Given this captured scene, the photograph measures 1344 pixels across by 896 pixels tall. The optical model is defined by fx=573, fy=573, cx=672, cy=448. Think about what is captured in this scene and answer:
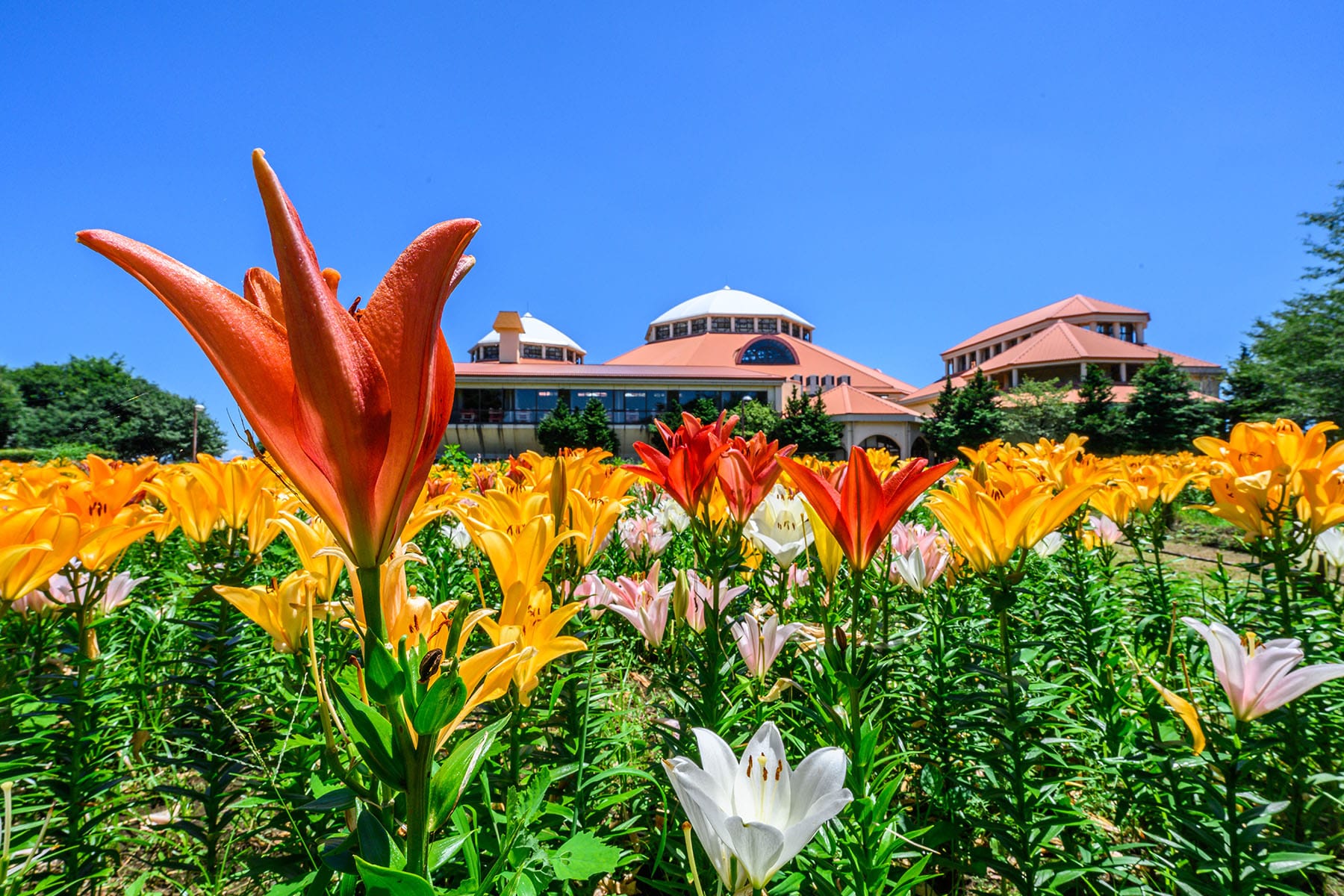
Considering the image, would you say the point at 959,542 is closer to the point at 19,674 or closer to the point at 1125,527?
the point at 1125,527

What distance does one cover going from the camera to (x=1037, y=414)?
2239 centimetres

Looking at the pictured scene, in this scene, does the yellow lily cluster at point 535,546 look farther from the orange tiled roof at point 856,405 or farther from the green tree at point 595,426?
the orange tiled roof at point 856,405

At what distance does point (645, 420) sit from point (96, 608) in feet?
79.1

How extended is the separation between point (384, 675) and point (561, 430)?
2333cm

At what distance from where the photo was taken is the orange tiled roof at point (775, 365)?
35.6 metres

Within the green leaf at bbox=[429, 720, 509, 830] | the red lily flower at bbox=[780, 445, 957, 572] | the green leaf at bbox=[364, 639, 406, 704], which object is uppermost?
the red lily flower at bbox=[780, 445, 957, 572]

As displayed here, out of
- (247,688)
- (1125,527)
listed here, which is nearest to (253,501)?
(247,688)

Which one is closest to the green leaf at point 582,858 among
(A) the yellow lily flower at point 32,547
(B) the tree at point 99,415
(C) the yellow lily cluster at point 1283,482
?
(A) the yellow lily flower at point 32,547

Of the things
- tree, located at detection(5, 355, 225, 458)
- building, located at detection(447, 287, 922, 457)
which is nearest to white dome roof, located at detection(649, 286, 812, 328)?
building, located at detection(447, 287, 922, 457)

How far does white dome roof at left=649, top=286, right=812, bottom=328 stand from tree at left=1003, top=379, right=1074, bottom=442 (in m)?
21.1

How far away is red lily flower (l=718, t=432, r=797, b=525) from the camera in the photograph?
1.16 m

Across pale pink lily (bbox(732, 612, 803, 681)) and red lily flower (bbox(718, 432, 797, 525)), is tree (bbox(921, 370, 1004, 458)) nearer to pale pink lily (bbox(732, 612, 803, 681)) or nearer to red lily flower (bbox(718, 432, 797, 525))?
red lily flower (bbox(718, 432, 797, 525))

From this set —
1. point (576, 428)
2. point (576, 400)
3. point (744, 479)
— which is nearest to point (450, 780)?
point (744, 479)

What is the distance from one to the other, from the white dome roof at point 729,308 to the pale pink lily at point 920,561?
41.4 meters
